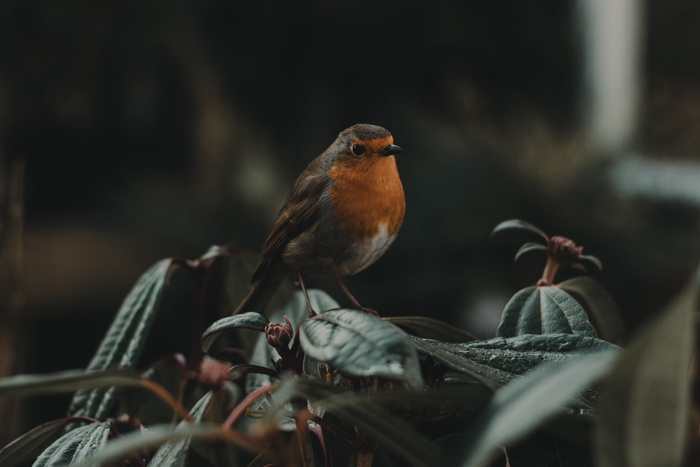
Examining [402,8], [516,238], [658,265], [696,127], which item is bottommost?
[658,265]

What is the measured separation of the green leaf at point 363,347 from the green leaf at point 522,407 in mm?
39

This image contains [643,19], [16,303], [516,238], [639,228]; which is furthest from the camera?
[643,19]

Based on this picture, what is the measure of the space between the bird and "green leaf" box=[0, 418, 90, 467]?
0.19m

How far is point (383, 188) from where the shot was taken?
2.08 feet

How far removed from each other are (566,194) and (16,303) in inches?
85.2

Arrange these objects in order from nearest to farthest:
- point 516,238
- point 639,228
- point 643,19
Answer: point 516,238
point 639,228
point 643,19

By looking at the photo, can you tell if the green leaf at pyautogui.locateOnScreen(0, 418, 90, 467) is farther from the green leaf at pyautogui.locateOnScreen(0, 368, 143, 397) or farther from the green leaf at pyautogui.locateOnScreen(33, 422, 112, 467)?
the green leaf at pyautogui.locateOnScreen(0, 368, 143, 397)

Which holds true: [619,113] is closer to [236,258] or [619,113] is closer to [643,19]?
[643,19]

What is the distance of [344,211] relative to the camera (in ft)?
2.11

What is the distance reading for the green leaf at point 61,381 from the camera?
0.27 meters

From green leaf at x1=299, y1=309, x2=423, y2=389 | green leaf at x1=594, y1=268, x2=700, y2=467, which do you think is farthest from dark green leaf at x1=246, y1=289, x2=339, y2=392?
green leaf at x1=594, y1=268, x2=700, y2=467

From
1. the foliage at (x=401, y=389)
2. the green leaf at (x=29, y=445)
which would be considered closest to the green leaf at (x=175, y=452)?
the foliage at (x=401, y=389)

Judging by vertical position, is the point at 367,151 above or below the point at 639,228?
above

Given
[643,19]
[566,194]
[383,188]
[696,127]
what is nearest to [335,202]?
[383,188]
